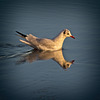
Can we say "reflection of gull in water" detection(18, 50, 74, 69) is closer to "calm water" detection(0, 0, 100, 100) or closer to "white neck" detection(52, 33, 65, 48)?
"calm water" detection(0, 0, 100, 100)

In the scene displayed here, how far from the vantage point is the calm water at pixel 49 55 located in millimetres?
7906

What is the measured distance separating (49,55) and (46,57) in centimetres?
35

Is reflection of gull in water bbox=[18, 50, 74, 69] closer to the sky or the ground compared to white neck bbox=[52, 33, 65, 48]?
closer to the ground

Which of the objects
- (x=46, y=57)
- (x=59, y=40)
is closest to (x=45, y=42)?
(x=59, y=40)

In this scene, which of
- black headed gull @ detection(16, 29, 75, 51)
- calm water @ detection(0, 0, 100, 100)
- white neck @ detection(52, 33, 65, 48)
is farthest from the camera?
white neck @ detection(52, 33, 65, 48)

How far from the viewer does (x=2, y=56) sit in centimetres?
1068

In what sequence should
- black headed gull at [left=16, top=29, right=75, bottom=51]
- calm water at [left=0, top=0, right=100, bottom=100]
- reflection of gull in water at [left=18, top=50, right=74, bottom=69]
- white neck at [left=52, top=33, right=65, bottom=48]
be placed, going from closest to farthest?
calm water at [left=0, top=0, right=100, bottom=100] < reflection of gull in water at [left=18, top=50, right=74, bottom=69] < black headed gull at [left=16, top=29, right=75, bottom=51] < white neck at [left=52, top=33, right=65, bottom=48]

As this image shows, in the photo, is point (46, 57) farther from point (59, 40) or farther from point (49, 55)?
point (59, 40)

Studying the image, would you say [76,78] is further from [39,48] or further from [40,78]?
[39,48]

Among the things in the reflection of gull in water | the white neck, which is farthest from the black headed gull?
the reflection of gull in water

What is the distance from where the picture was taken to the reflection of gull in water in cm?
1042

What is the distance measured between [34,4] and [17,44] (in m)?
7.88

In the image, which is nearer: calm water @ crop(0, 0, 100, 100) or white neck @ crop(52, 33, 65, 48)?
calm water @ crop(0, 0, 100, 100)

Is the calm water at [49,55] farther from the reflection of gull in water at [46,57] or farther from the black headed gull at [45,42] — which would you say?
the black headed gull at [45,42]
